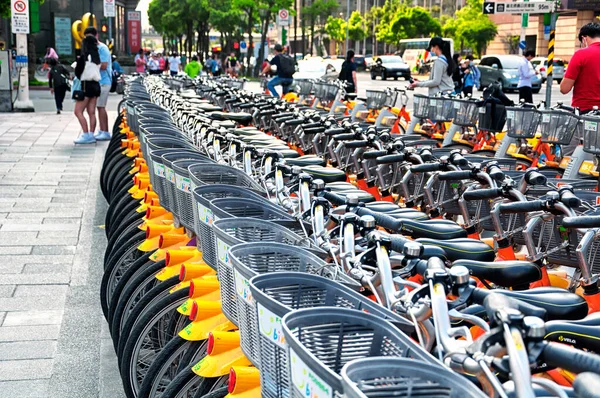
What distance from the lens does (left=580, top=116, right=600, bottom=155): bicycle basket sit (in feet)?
21.7

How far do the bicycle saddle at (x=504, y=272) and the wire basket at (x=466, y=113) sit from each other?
7022 millimetres

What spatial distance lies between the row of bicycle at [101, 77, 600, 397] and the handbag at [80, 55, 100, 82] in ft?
25.1

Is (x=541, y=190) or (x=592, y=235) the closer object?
(x=592, y=235)

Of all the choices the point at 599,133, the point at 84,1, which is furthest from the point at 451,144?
the point at 84,1

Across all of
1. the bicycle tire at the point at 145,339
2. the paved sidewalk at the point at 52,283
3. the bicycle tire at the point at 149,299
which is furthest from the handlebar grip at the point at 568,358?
the paved sidewalk at the point at 52,283

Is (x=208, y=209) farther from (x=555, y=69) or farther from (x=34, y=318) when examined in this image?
(x=555, y=69)

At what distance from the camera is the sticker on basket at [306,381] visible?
6.14 ft

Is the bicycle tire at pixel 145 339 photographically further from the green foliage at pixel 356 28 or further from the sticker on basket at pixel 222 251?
the green foliage at pixel 356 28

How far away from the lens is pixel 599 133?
6.61m

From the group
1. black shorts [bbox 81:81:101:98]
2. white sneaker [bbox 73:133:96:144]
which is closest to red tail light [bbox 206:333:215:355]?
black shorts [bbox 81:81:101:98]

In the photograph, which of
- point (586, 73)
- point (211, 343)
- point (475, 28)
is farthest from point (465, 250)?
point (475, 28)

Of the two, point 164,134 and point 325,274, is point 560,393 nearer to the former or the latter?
point 325,274

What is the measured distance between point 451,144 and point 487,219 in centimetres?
524

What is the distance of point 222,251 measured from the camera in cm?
313
